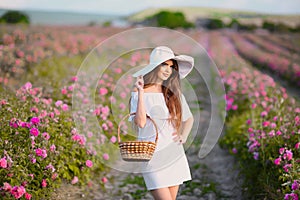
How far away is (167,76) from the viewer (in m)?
2.97

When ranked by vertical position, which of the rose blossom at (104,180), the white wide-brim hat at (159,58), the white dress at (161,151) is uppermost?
the white wide-brim hat at (159,58)

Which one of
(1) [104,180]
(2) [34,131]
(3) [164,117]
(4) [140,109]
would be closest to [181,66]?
(3) [164,117]

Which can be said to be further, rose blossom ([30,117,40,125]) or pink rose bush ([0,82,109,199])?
rose blossom ([30,117,40,125])

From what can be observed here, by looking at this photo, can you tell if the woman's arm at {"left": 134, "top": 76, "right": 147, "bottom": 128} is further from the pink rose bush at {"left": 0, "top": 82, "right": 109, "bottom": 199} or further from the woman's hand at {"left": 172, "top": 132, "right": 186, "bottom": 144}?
the pink rose bush at {"left": 0, "top": 82, "right": 109, "bottom": 199}

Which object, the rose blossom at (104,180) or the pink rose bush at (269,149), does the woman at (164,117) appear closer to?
the pink rose bush at (269,149)

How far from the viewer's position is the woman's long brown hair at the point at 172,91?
298 centimetres

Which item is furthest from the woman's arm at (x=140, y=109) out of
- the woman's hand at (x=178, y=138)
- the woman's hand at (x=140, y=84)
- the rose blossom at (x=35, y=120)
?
the rose blossom at (x=35, y=120)

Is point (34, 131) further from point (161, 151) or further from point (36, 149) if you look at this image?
point (161, 151)

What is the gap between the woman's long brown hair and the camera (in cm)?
298

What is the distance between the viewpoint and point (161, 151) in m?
2.92

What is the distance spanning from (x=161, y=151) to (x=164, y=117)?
233 millimetres

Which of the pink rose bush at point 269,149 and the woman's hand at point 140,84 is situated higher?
the woman's hand at point 140,84

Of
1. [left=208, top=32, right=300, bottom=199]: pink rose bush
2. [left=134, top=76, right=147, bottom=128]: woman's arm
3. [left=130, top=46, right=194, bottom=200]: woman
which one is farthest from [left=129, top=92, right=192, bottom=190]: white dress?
[left=208, top=32, right=300, bottom=199]: pink rose bush

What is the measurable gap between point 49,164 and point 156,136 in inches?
45.0
